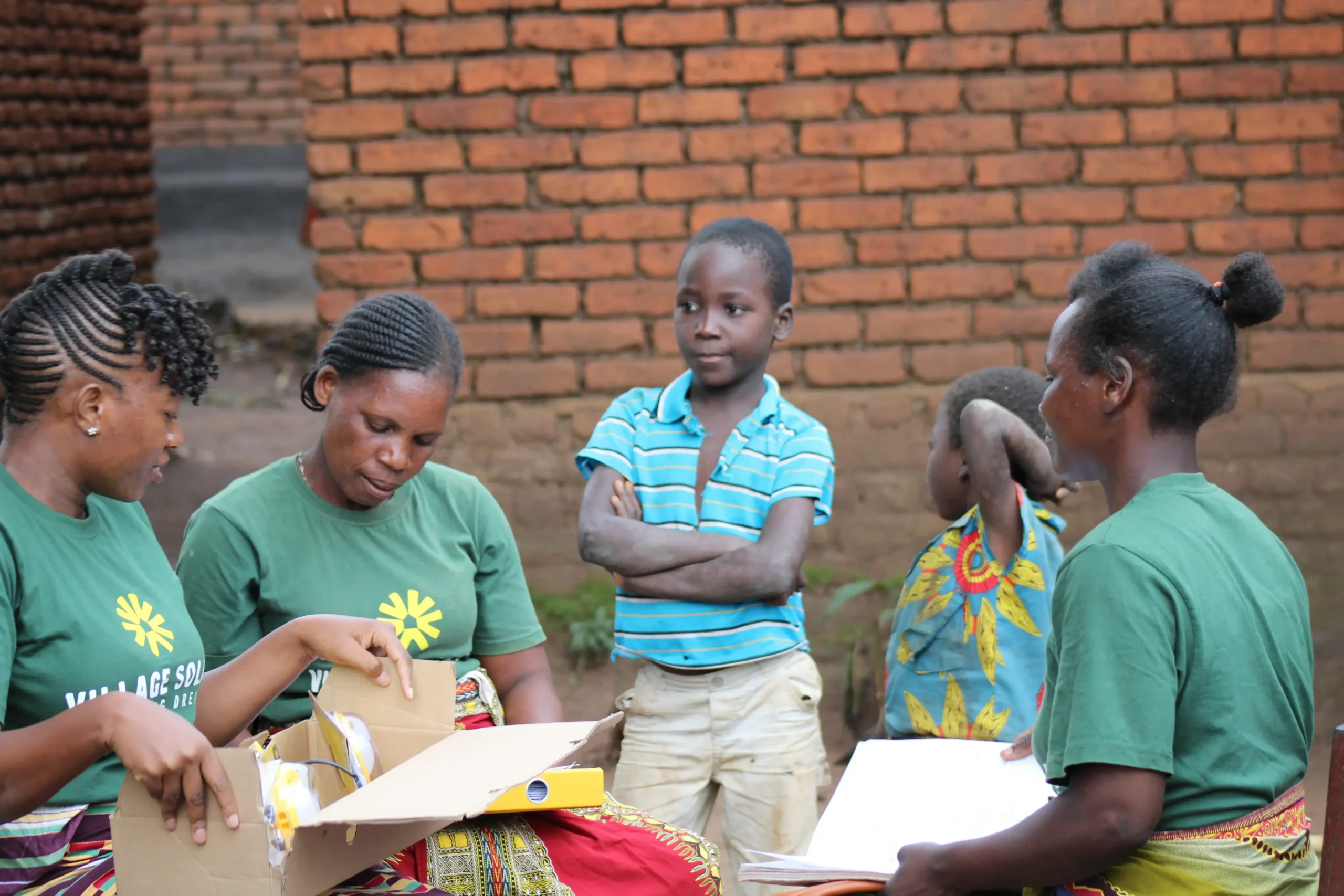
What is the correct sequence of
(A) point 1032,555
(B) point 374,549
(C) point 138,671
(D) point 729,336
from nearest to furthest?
(C) point 138,671 < (B) point 374,549 < (A) point 1032,555 < (D) point 729,336

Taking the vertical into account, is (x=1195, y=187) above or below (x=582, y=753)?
above

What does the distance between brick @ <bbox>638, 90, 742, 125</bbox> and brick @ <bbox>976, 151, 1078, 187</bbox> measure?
873 millimetres

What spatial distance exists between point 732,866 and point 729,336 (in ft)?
4.20

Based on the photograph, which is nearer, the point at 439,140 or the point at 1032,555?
the point at 1032,555

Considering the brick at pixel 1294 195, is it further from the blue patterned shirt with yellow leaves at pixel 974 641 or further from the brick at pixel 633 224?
the blue patterned shirt with yellow leaves at pixel 974 641

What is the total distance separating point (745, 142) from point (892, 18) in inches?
25.6

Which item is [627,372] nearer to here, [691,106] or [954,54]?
[691,106]

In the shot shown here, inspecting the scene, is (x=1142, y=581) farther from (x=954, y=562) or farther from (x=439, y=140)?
(x=439, y=140)

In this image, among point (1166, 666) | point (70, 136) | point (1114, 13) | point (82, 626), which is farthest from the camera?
point (70, 136)

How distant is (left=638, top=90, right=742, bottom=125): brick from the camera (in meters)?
4.72

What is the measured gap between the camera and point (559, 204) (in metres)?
4.83

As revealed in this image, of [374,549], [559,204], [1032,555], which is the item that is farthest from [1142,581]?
[559,204]

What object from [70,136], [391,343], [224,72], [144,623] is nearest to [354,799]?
[144,623]

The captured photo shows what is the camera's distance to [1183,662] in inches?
68.2
